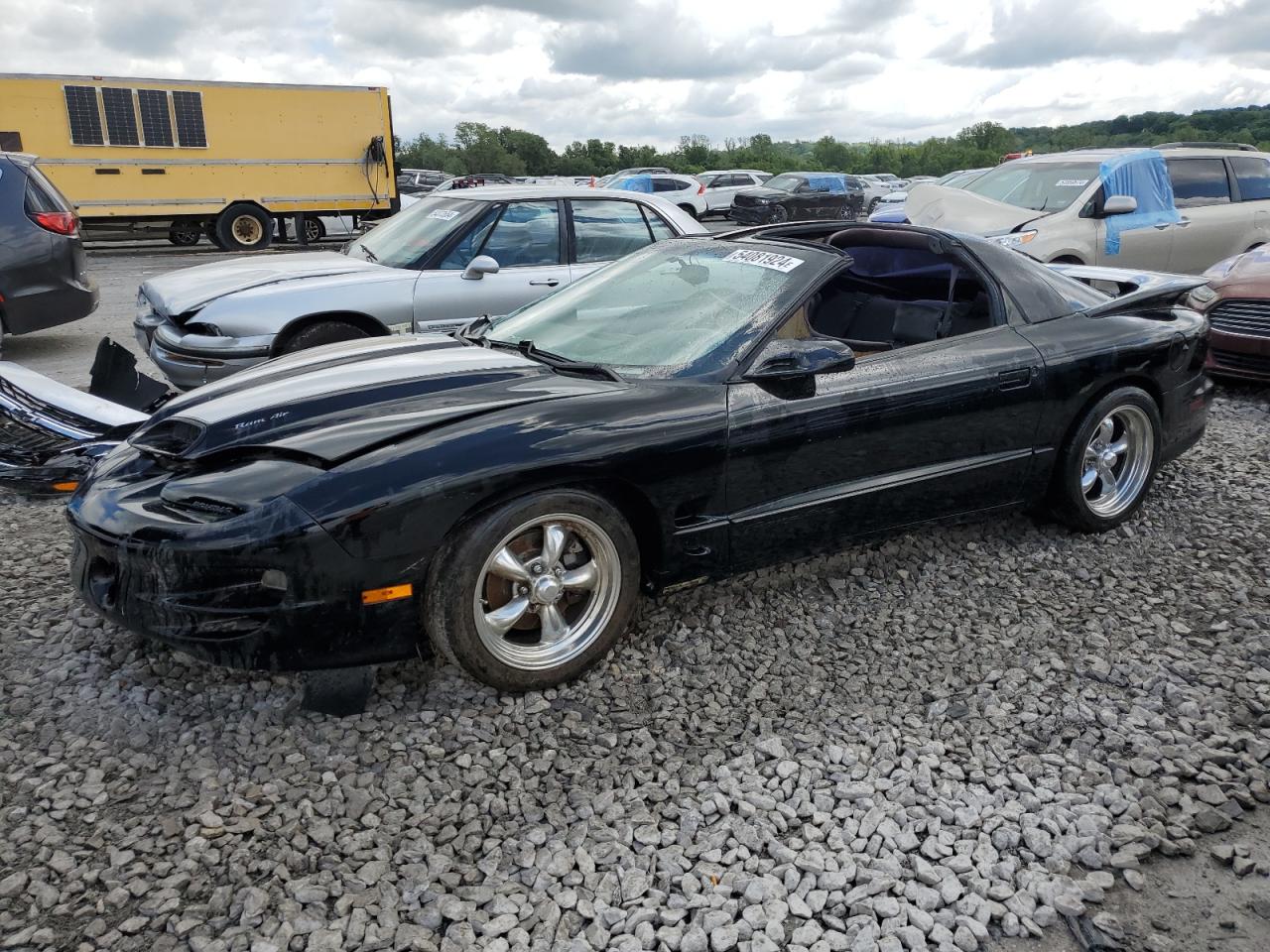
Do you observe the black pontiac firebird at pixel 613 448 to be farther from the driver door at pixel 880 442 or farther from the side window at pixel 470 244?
the side window at pixel 470 244

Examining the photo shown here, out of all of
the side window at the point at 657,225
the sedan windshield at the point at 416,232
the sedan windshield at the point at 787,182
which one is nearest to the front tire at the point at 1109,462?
the side window at the point at 657,225

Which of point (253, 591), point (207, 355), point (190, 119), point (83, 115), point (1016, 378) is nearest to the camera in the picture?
point (253, 591)

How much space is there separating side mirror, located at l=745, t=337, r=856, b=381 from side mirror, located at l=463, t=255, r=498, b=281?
314 cm

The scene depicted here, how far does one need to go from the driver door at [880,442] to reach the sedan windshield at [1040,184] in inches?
234

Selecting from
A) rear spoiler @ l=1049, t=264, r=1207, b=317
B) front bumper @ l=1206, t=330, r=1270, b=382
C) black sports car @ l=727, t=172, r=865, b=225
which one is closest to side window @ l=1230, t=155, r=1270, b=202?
front bumper @ l=1206, t=330, r=1270, b=382

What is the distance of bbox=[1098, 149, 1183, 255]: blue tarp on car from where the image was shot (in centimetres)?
876

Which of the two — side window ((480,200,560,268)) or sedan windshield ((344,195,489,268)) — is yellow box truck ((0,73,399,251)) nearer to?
sedan windshield ((344,195,489,268))

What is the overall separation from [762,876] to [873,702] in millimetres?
898

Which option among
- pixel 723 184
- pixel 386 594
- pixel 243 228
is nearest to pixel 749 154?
pixel 723 184

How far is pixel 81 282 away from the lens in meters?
8.00

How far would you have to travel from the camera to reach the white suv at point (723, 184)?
28578 millimetres

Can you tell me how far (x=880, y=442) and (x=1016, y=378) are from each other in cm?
74

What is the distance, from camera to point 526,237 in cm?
669

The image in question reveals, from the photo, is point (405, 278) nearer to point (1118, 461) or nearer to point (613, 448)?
point (613, 448)
